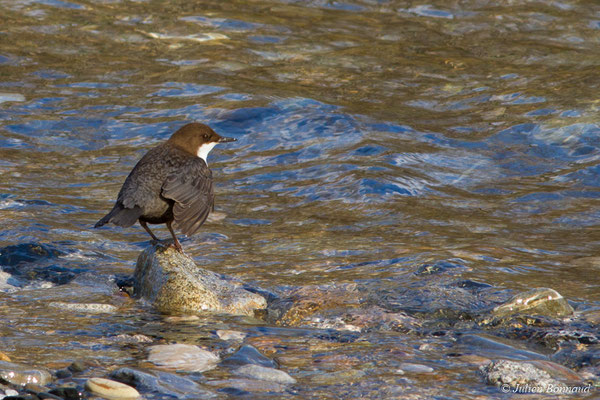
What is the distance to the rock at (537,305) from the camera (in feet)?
19.2

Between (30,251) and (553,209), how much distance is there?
5.02 m

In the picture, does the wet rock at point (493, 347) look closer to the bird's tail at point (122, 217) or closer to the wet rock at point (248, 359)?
the wet rock at point (248, 359)

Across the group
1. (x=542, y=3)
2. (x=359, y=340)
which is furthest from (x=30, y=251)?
(x=542, y=3)

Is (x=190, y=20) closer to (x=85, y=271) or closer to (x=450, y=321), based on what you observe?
(x=85, y=271)

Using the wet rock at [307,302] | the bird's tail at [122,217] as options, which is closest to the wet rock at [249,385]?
the wet rock at [307,302]

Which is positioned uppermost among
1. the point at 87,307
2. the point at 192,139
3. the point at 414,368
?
the point at 192,139

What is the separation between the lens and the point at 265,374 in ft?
15.0

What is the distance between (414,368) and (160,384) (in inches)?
55.1

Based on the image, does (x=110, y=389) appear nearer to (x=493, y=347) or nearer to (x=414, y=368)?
(x=414, y=368)

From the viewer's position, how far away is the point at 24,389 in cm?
405

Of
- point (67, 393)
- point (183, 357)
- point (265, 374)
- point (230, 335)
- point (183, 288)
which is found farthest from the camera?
point (183, 288)

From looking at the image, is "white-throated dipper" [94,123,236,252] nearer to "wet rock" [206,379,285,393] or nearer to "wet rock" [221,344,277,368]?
"wet rock" [221,344,277,368]

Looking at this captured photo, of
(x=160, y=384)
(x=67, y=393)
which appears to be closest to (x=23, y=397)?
(x=67, y=393)

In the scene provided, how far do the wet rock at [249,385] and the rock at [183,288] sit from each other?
1559 mm
